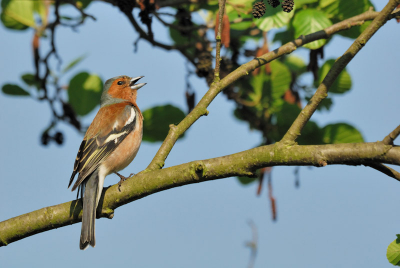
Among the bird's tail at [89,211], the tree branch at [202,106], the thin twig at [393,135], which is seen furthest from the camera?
the bird's tail at [89,211]

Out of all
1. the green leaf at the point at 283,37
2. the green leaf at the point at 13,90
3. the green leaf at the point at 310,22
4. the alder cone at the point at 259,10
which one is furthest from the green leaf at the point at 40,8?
the alder cone at the point at 259,10

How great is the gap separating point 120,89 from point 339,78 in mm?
3302

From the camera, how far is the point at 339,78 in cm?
493

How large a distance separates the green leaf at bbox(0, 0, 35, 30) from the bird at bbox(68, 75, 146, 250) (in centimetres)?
146

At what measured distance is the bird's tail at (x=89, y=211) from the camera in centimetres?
383

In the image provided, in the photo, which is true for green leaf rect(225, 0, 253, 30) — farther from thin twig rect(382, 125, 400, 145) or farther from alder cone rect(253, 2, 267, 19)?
thin twig rect(382, 125, 400, 145)

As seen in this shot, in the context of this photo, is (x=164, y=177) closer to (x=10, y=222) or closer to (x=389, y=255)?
(x=10, y=222)

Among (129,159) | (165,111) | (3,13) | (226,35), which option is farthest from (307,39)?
(3,13)

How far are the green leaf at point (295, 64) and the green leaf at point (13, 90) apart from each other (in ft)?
11.4

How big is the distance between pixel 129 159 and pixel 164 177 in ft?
6.69

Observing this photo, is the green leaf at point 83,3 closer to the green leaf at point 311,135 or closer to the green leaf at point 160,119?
the green leaf at point 160,119

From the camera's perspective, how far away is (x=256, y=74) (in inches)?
212

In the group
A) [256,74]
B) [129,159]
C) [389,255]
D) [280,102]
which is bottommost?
[389,255]

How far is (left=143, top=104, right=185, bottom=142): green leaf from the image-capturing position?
5.07 meters
